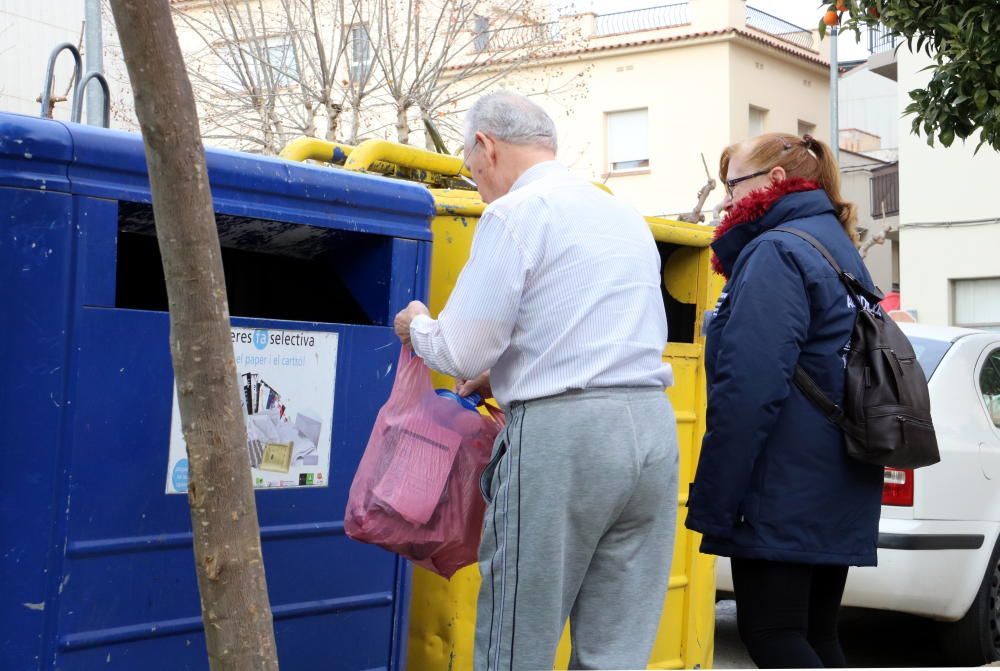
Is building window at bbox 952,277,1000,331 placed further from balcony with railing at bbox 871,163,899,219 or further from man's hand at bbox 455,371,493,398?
man's hand at bbox 455,371,493,398

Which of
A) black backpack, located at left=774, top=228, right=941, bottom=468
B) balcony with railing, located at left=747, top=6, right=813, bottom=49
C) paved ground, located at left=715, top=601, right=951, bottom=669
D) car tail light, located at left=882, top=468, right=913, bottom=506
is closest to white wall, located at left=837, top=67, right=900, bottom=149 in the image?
balcony with railing, located at left=747, top=6, right=813, bottom=49

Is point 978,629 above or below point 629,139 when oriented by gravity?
below

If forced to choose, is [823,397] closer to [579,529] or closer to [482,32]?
[579,529]

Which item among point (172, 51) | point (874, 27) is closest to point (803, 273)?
point (172, 51)

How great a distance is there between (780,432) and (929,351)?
8.84 ft

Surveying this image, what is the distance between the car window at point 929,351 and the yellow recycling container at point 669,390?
158 cm

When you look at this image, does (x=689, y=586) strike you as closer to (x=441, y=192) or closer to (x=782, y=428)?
(x=782, y=428)

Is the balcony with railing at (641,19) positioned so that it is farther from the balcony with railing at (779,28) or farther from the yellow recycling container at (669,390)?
the yellow recycling container at (669,390)

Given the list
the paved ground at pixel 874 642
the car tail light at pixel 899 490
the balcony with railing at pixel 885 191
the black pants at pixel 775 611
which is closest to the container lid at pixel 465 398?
the black pants at pixel 775 611

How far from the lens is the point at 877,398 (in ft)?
9.57

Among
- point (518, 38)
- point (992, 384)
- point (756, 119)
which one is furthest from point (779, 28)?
point (992, 384)

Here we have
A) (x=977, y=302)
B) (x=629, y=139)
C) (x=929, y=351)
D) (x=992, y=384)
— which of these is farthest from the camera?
(x=629, y=139)

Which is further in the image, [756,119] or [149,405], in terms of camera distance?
[756,119]

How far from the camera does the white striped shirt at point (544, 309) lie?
2480 mm
